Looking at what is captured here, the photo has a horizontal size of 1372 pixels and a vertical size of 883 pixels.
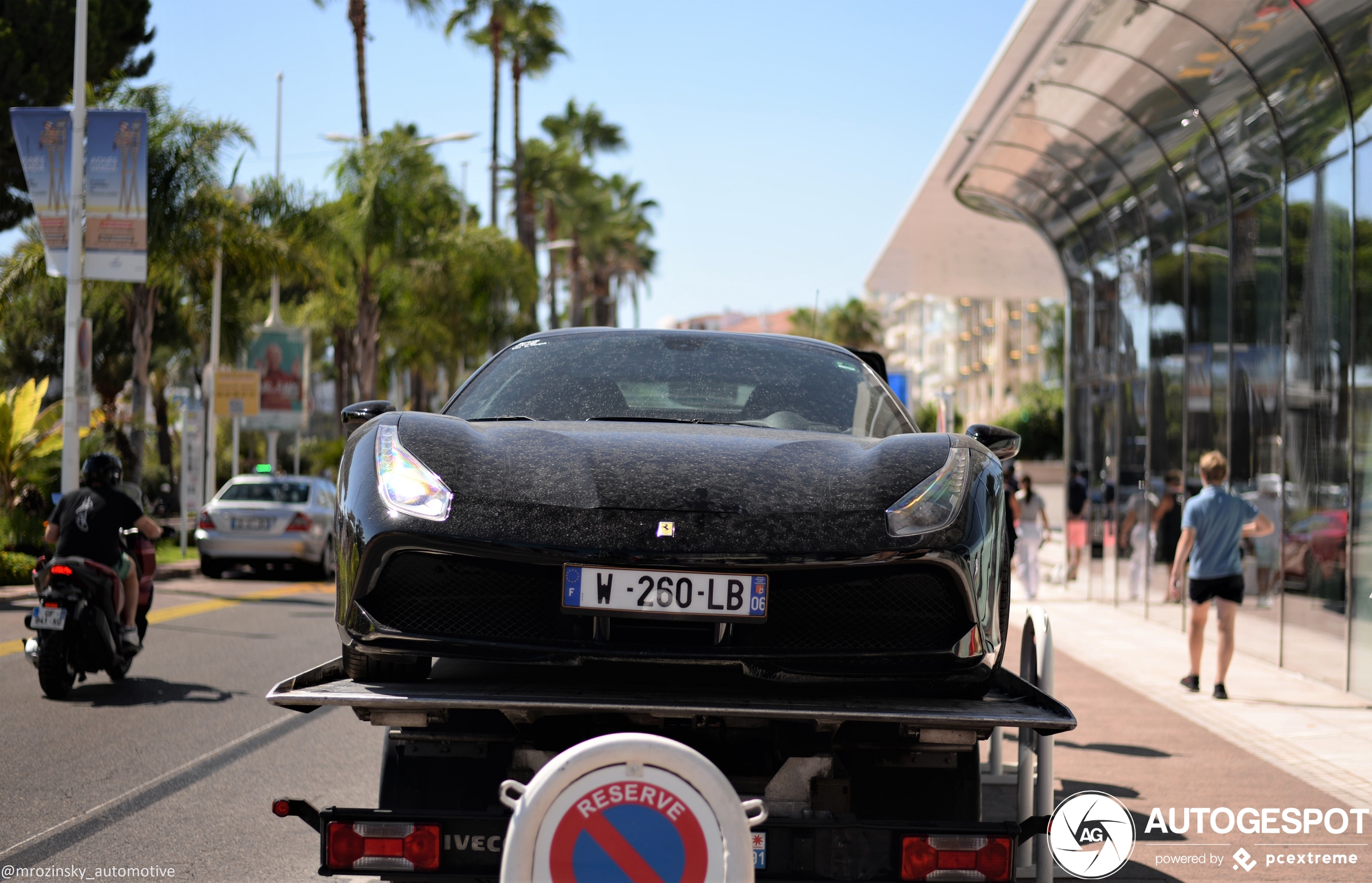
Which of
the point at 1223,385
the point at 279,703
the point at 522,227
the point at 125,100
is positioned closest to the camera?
the point at 279,703

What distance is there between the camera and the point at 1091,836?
4.48m

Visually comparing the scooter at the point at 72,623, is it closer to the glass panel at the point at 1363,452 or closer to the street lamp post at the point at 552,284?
the glass panel at the point at 1363,452

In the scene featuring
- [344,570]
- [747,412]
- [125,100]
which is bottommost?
[344,570]

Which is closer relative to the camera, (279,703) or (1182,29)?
(279,703)

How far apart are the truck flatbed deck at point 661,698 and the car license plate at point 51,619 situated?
5.50m

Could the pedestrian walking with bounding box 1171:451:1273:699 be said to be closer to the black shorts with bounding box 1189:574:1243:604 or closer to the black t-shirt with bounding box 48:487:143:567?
the black shorts with bounding box 1189:574:1243:604

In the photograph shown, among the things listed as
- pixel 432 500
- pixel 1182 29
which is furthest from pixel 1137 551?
pixel 432 500

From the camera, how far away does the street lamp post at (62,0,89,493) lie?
16.9 m

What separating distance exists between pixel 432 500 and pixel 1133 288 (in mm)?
14399

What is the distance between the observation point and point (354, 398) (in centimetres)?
3634

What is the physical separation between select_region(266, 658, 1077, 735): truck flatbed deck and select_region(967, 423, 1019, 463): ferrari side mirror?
0.89 metres

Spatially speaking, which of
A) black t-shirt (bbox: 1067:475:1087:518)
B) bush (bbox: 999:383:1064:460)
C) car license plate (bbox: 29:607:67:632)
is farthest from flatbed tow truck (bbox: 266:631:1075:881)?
bush (bbox: 999:383:1064:460)

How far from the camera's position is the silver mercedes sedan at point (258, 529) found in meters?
19.2

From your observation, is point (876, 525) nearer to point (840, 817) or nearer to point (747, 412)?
point (840, 817)
